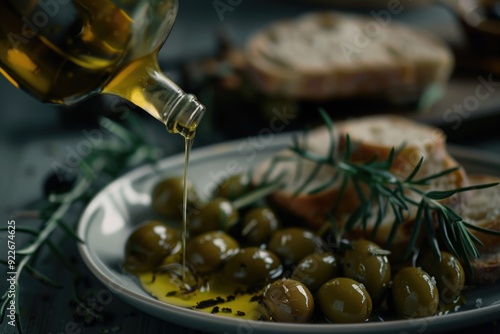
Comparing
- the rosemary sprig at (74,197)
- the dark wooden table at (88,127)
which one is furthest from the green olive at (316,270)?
the rosemary sprig at (74,197)

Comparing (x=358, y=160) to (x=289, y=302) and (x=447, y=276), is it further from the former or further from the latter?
(x=289, y=302)

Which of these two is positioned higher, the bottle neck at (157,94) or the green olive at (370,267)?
the bottle neck at (157,94)

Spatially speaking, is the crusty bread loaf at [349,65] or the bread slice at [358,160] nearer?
the bread slice at [358,160]

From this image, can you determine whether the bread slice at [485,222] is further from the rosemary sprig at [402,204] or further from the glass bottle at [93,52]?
the glass bottle at [93,52]

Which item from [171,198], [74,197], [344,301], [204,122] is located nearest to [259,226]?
[171,198]

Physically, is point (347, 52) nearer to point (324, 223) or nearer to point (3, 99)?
point (324, 223)

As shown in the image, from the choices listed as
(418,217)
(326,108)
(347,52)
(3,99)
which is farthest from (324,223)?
(3,99)

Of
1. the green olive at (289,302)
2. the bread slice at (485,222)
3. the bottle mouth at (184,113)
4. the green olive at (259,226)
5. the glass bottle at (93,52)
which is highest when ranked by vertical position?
the glass bottle at (93,52)
